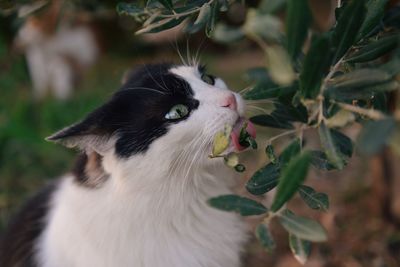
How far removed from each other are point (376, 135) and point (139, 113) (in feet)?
2.39

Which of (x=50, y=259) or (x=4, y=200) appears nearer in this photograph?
(x=50, y=259)

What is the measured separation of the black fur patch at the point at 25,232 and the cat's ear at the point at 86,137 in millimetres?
477

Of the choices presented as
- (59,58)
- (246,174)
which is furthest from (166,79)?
(59,58)

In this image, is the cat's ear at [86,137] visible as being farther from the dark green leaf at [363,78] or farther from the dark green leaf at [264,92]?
the dark green leaf at [363,78]

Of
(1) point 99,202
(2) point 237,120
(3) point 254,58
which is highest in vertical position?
(2) point 237,120

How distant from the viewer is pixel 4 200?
2.39 meters

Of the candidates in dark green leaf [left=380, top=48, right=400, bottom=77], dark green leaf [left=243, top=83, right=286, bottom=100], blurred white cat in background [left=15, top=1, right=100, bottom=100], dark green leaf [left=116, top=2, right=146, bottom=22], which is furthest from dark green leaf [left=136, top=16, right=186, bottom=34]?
blurred white cat in background [left=15, top=1, right=100, bottom=100]

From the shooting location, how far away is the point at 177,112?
1205 millimetres

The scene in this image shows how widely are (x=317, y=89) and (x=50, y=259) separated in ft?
3.50

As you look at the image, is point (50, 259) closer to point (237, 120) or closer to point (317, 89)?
point (237, 120)


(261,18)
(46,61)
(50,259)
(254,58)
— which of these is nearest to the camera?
(261,18)

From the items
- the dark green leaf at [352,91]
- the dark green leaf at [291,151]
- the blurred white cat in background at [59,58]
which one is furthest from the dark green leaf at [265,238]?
the blurred white cat in background at [59,58]

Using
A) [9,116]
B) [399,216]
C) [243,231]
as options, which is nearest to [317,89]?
[243,231]

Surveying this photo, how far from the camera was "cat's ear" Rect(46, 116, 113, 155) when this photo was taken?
1.18 metres
